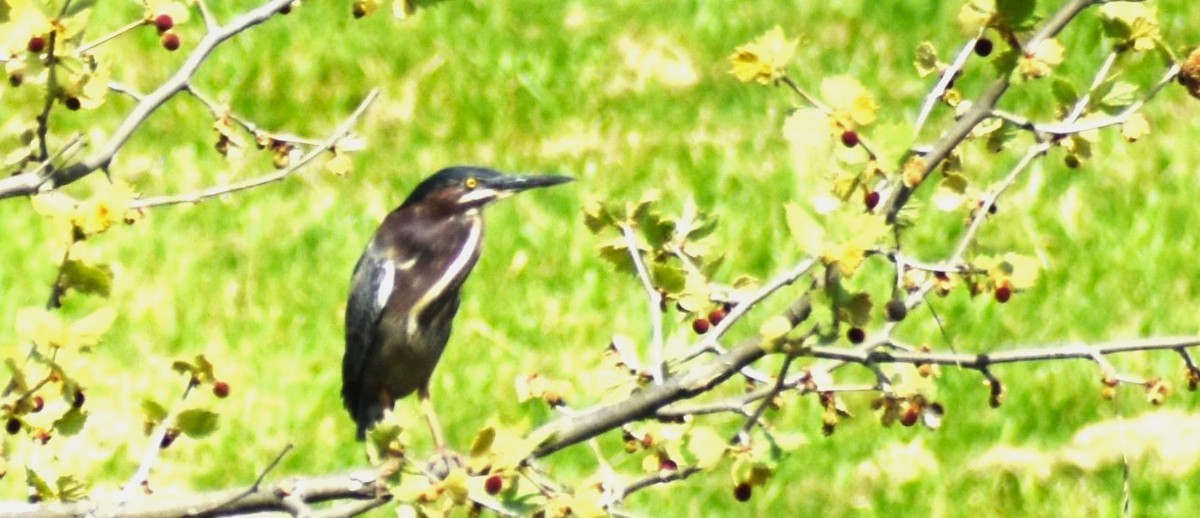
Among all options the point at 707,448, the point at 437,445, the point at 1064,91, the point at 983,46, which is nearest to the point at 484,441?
the point at 707,448

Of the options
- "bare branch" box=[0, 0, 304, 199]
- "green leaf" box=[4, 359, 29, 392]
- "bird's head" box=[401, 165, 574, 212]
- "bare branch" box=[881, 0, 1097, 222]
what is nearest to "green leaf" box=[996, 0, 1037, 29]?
"bare branch" box=[881, 0, 1097, 222]

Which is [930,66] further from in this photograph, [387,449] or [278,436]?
[278,436]

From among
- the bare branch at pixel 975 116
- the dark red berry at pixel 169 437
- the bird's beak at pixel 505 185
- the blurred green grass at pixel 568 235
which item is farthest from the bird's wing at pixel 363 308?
the bare branch at pixel 975 116

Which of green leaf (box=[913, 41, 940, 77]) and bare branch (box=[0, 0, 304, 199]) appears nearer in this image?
green leaf (box=[913, 41, 940, 77])

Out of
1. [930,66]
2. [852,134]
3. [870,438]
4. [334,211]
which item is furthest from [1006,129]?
[334,211]

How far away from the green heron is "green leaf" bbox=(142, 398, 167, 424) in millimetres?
2286

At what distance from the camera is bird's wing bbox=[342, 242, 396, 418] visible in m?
4.96

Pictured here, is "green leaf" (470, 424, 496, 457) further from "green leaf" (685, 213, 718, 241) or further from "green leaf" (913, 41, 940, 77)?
"green leaf" (913, 41, 940, 77)

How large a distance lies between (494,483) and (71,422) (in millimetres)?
575

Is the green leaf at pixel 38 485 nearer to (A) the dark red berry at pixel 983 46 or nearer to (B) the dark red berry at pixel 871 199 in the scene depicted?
(B) the dark red berry at pixel 871 199

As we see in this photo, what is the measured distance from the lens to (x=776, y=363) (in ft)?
19.5

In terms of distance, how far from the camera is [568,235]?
21.2 ft

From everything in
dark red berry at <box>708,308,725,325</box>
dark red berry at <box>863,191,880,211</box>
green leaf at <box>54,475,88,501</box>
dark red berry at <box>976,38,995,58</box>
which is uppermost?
dark red berry at <box>976,38,995,58</box>

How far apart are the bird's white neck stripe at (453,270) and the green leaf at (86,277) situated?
247 centimetres
